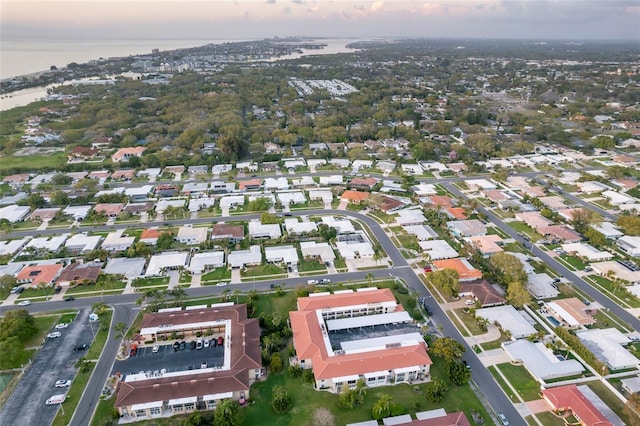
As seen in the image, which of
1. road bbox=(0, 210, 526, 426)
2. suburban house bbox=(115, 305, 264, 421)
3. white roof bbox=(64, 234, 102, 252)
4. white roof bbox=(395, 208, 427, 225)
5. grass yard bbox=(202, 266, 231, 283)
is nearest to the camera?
suburban house bbox=(115, 305, 264, 421)

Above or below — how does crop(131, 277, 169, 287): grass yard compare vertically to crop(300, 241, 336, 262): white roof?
below

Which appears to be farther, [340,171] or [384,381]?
[340,171]

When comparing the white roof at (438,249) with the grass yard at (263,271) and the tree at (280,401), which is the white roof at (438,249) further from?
the tree at (280,401)

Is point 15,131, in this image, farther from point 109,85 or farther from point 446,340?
point 446,340

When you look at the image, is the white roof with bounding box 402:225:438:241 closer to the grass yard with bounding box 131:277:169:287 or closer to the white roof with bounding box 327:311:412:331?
the white roof with bounding box 327:311:412:331

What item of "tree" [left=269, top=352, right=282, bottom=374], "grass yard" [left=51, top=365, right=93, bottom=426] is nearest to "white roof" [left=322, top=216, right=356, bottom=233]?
"tree" [left=269, top=352, right=282, bottom=374]

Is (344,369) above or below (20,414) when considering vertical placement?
above

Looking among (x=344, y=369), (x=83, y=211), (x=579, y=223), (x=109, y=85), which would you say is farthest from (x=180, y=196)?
(x=109, y=85)

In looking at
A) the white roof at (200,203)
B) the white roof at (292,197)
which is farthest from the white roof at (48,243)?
the white roof at (292,197)
